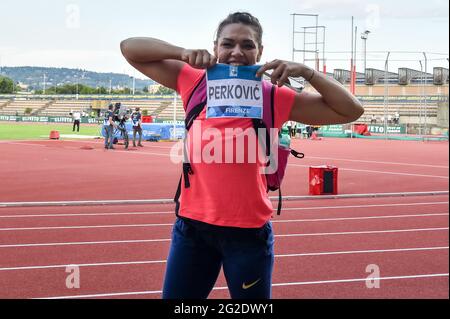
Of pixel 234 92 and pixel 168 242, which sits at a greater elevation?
pixel 234 92

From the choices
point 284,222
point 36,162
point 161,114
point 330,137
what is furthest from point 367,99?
point 284,222

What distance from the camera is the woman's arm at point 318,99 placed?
2178 mm

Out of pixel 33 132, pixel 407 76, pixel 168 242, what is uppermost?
pixel 407 76

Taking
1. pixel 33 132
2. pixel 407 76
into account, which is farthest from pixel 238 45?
pixel 407 76

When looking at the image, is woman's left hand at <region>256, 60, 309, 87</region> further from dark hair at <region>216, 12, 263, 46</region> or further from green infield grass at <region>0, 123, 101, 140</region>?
green infield grass at <region>0, 123, 101, 140</region>

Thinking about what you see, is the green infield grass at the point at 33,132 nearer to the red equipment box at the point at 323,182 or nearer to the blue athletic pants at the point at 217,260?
the red equipment box at the point at 323,182

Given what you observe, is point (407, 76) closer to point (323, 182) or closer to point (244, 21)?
point (323, 182)

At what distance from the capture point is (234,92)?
2242 mm

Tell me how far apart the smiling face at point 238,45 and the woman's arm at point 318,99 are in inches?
4.1

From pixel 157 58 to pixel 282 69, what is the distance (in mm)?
504

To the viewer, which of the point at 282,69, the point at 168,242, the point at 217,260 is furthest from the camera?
the point at 168,242

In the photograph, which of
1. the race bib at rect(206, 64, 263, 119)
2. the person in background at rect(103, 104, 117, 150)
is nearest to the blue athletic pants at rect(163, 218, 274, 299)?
the race bib at rect(206, 64, 263, 119)

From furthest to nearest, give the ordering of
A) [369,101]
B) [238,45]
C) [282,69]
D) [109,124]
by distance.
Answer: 1. [369,101]
2. [109,124]
3. [238,45]
4. [282,69]
